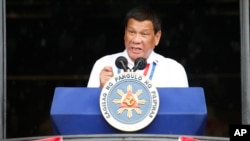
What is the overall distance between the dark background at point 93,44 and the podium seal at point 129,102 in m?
0.78

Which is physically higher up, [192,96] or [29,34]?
[29,34]

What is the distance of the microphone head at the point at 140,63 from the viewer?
878 centimetres

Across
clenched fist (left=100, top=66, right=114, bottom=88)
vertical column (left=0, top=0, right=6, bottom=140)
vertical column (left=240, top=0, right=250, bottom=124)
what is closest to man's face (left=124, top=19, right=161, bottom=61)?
clenched fist (left=100, top=66, right=114, bottom=88)

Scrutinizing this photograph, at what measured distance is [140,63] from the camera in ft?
28.9

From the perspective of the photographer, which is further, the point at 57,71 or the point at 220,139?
the point at 57,71

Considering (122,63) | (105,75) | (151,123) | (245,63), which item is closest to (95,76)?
(105,75)

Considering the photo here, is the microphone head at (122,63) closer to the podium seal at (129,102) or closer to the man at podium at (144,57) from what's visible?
the man at podium at (144,57)

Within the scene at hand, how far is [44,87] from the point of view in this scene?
30.0 feet

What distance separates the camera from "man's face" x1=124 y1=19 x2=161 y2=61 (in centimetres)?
892

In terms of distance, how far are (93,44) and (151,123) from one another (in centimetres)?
127

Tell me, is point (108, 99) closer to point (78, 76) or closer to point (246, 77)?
point (78, 76)

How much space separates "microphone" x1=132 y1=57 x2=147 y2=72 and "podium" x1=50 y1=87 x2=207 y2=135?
1.23ft

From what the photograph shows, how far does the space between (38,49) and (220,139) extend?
230 centimetres

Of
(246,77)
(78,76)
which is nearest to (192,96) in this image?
(246,77)
